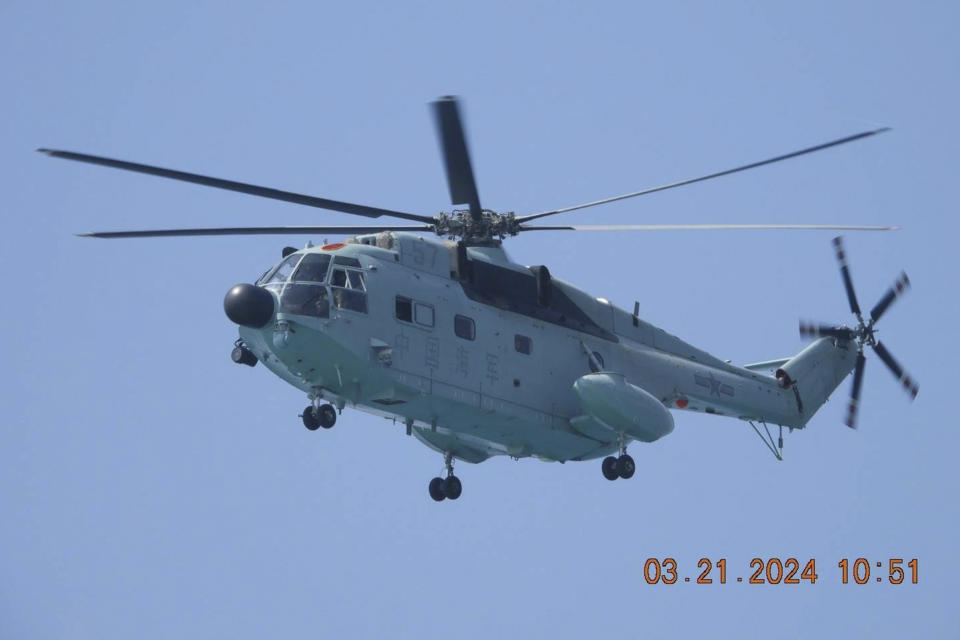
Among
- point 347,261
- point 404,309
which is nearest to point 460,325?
point 404,309

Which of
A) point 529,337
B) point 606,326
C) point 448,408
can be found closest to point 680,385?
point 606,326

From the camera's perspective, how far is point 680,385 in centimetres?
3184

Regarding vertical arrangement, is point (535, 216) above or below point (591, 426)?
above

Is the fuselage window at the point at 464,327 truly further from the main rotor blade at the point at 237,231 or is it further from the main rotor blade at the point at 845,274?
the main rotor blade at the point at 845,274

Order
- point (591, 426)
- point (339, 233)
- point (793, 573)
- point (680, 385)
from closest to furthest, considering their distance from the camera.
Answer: point (339, 233) < point (591, 426) < point (680, 385) < point (793, 573)

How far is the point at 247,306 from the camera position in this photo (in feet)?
83.5

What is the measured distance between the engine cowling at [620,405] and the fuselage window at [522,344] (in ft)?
3.67

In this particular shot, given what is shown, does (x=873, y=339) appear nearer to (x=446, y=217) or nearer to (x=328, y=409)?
(x=446, y=217)

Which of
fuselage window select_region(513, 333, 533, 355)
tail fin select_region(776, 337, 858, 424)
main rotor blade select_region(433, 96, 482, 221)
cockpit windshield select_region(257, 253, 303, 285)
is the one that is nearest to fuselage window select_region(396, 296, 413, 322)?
cockpit windshield select_region(257, 253, 303, 285)

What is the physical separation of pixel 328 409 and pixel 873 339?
1400 cm

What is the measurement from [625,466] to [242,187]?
9861 mm

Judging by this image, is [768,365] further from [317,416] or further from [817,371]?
[317,416]

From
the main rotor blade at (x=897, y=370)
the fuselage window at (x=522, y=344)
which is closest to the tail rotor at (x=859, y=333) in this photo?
the main rotor blade at (x=897, y=370)

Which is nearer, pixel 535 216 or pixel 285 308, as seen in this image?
pixel 285 308
